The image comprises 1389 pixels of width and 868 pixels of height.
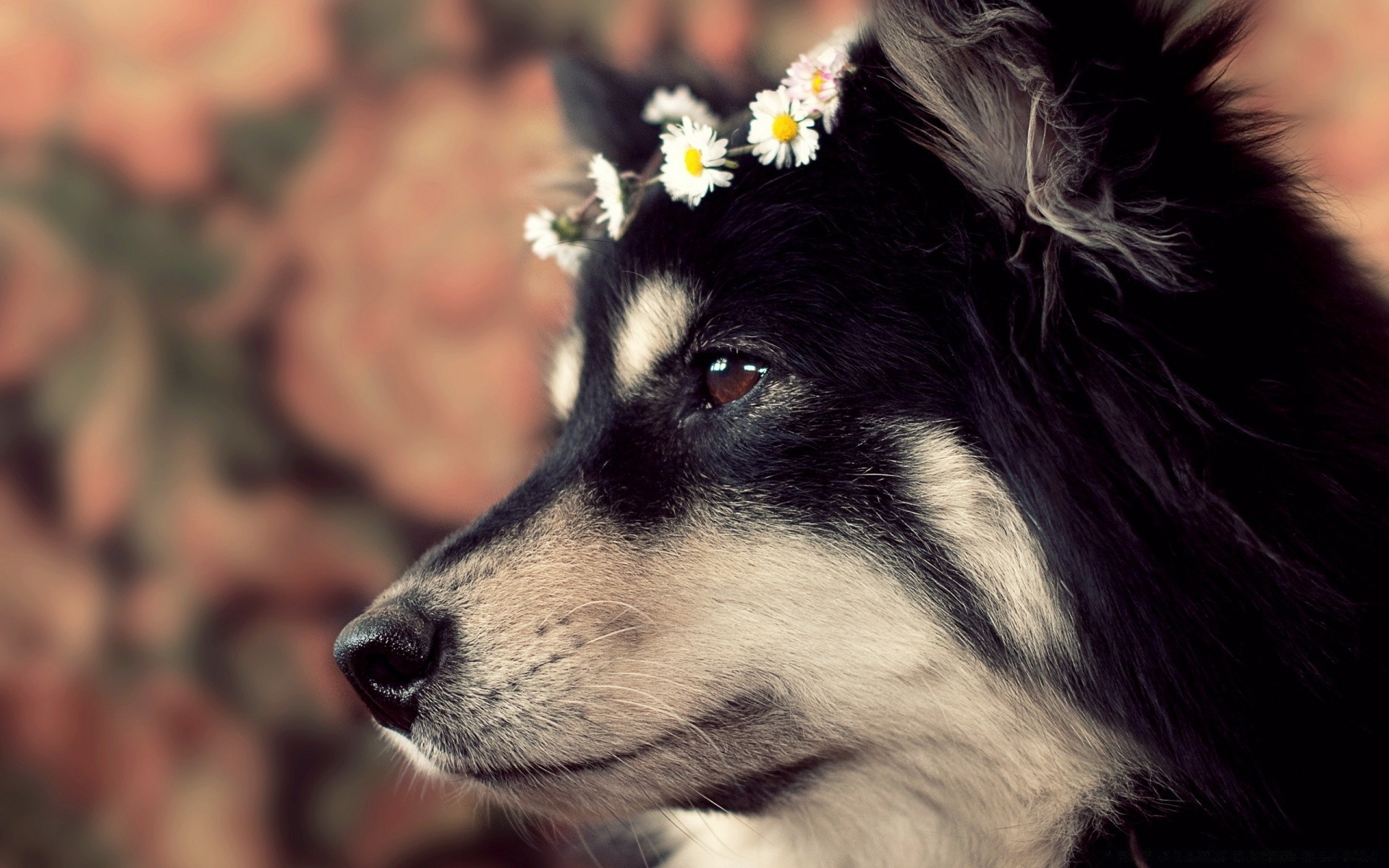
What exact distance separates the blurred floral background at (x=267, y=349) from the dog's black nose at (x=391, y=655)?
0.59 meters

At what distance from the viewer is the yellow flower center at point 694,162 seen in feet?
3.41

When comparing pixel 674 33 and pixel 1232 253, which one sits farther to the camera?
pixel 674 33

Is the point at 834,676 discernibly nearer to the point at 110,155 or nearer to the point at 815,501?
the point at 815,501

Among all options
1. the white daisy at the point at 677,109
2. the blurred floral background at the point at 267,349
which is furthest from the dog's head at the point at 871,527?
the blurred floral background at the point at 267,349

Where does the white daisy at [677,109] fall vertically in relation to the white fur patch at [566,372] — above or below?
above

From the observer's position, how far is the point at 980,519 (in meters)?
0.92

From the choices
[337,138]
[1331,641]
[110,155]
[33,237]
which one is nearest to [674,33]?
[337,138]

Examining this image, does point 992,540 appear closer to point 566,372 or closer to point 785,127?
point 785,127

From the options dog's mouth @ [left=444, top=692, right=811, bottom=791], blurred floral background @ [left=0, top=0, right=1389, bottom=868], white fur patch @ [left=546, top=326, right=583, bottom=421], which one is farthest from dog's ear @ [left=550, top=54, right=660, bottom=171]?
dog's mouth @ [left=444, top=692, right=811, bottom=791]

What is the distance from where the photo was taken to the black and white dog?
85 centimetres

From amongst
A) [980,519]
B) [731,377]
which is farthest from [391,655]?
[980,519]

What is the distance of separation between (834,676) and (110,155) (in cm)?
147

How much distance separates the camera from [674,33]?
1907mm

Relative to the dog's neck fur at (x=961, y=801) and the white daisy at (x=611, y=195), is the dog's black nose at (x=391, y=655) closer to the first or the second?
the dog's neck fur at (x=961, y=801)
